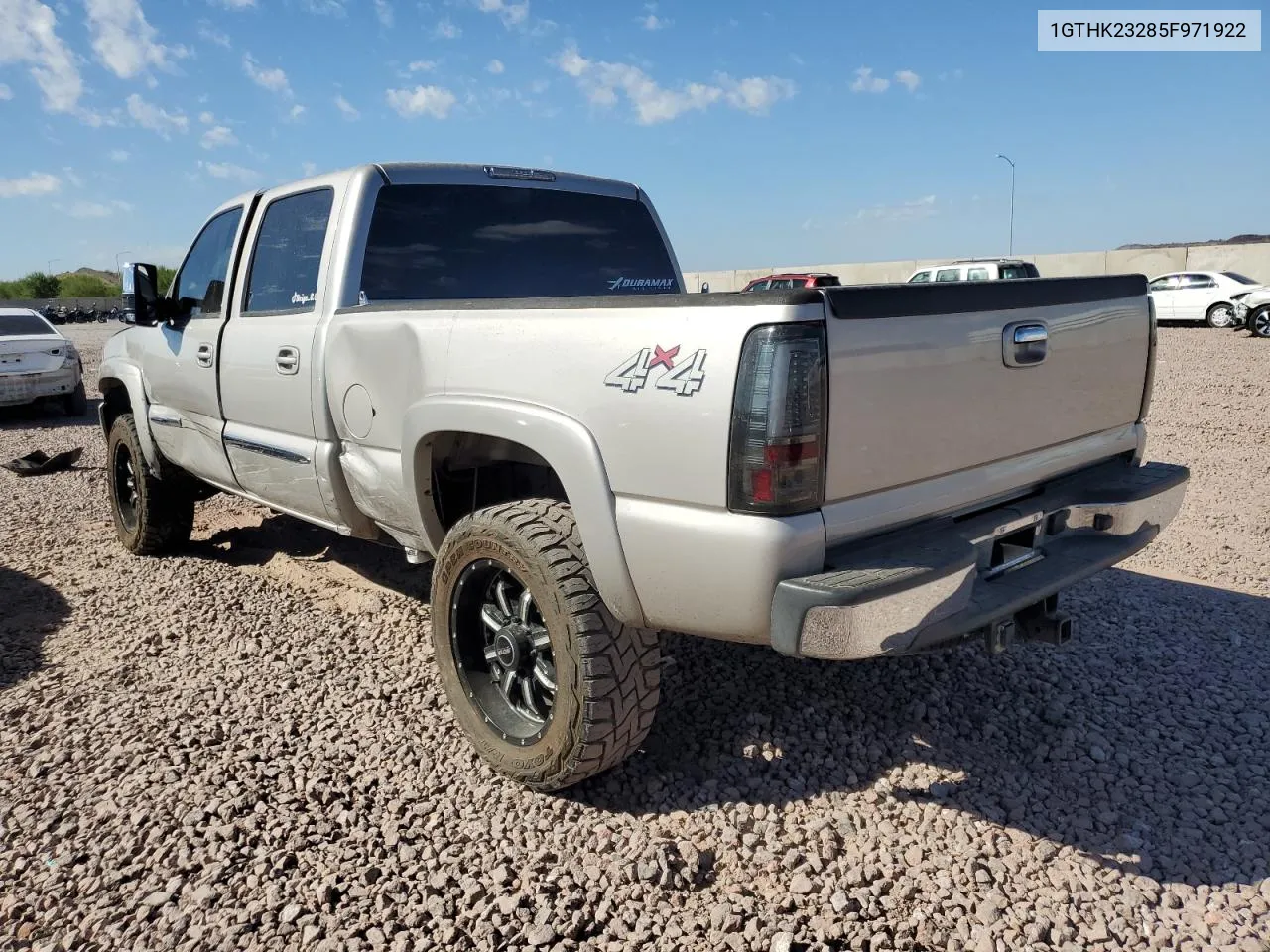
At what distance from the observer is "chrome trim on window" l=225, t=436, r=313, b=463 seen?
3894 mm

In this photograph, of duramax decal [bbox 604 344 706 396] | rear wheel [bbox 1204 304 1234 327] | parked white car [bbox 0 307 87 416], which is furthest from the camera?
rear wheel [bbox 1204 304 1234 327]

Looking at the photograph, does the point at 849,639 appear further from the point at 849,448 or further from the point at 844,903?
the point at 844,903

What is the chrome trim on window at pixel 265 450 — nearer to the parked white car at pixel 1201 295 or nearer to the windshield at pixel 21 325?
the windshield at pixel 21 325

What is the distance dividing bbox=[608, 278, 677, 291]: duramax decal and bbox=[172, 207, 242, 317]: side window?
1.90 meters

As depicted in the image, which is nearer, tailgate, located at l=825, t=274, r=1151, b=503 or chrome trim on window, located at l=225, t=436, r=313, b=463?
tailgate, located at l=825, t=274, r=1151, b=503

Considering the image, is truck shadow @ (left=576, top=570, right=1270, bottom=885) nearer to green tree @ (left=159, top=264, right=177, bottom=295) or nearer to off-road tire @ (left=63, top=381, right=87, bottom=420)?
green tree @ (left=159, top=264, right=177, bottom=295)

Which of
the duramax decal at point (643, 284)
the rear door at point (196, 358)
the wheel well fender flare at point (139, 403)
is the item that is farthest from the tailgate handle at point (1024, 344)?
the wheel well fender flare at point (139, 403)

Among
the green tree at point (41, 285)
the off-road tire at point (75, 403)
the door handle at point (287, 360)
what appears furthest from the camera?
the green tree at point (41, 285)

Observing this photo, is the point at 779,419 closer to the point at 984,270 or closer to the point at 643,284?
the point at 643,284

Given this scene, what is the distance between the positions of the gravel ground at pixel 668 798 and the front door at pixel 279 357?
81 centimetres

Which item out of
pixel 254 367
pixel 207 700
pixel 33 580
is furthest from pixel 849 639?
pixel 33 580

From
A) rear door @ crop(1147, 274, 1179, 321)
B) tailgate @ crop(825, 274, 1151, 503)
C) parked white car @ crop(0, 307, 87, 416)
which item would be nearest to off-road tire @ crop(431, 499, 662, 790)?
tailgate @ crop(825, 274, 1151, 503)

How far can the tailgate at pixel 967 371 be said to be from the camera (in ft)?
7.47

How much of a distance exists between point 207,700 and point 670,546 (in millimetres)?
2338
